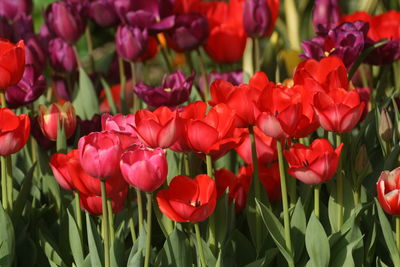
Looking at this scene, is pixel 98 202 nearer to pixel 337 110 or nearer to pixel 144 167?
pixel 144 167

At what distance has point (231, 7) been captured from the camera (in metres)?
2.43

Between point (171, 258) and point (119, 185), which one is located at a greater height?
point (119, 185)

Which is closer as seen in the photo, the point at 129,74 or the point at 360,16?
the point at 360,16

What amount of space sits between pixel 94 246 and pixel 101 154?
0.68 ft

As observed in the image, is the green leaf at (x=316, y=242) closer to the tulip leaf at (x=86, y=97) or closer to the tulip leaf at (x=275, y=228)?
the tulip leaf at (x=275, y=228)

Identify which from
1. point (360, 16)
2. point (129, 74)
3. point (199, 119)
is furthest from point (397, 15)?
point (199, 119)

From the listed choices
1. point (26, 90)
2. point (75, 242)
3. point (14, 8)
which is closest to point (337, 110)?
point (75, 242)

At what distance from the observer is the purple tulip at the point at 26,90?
1.73 metres

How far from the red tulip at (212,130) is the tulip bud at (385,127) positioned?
314 millimetres

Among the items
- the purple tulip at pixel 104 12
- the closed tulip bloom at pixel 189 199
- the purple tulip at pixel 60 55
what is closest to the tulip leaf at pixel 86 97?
the purple tulip at pixel 60 55

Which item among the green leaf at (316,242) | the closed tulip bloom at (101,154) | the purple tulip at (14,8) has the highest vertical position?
the closed tulip bloom at (101,154)

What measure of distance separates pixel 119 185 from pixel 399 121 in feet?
1.80

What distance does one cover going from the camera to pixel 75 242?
4.87 ft

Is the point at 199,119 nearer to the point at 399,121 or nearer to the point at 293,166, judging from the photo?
the point at 293,166
